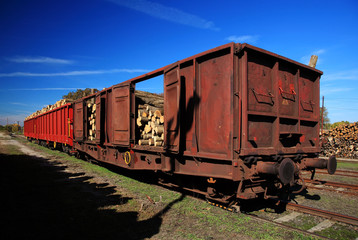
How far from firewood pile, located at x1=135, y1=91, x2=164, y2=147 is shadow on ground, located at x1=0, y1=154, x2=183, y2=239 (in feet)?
5.60

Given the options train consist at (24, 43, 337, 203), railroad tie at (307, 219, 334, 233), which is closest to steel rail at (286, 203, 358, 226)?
railroad tie at (307, 219, 334, 233)

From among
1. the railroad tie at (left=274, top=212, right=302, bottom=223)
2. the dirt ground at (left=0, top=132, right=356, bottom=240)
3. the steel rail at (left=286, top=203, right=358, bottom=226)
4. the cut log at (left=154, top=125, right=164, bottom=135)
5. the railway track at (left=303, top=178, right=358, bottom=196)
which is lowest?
the railway track at (left=303, top=178, right=358, bottom=196)

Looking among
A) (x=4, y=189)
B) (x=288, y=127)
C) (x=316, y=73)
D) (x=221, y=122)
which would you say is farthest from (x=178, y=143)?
(x=4, y=189)

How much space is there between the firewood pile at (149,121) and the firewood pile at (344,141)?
13609 millimetres

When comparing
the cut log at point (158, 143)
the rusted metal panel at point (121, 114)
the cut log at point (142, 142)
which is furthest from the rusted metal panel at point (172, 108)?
the rusted metal panel at point (121, 114)

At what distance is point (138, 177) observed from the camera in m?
8.27

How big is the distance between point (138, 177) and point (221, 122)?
493cm

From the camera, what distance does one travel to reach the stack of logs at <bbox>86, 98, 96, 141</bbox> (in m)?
10.1

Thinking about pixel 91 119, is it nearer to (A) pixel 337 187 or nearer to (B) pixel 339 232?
(B) pixel 339 232

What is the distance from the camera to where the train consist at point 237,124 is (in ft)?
13.9

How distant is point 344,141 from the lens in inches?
642

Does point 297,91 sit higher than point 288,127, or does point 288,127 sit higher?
point 297,91

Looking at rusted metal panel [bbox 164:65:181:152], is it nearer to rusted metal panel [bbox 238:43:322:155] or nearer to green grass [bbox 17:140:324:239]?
green grass [bbox 17:140:324:239]

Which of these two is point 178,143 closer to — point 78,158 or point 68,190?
point 68,190
